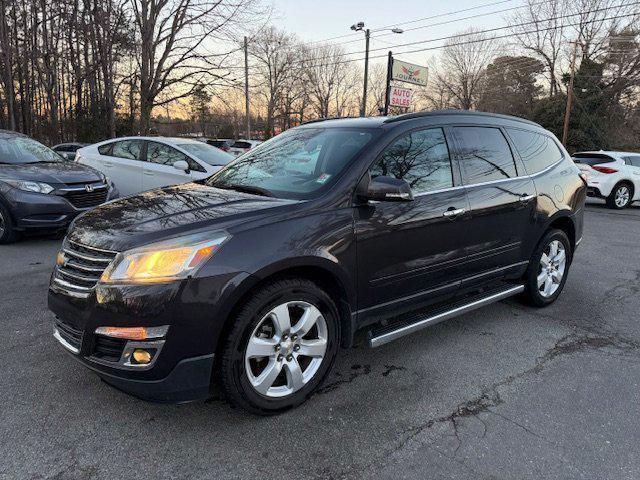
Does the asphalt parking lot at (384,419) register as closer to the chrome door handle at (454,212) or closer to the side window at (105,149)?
the chrome door handle at (454,212)

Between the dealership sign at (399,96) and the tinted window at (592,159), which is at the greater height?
the dealership sign at (399,96)

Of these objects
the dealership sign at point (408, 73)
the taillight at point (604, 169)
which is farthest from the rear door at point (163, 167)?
the dealership sign at point (408, 73)

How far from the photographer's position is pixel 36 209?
6465mm

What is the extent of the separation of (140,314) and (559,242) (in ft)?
12.8

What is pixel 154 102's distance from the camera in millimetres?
24672

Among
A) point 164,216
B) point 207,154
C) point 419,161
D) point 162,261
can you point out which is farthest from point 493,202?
point 207,154

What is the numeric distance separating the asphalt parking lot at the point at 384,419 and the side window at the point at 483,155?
1310 mm

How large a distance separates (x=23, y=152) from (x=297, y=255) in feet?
22.6

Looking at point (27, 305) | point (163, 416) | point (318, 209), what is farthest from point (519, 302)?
point (27, 305)

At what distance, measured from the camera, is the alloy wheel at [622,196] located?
13336 millimetres

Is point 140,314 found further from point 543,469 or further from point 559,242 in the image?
point 559,242

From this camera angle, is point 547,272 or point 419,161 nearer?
point 419,161

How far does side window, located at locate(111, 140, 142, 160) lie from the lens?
9109 millimetres

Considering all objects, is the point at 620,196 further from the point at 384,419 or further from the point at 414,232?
the point at 384,419
